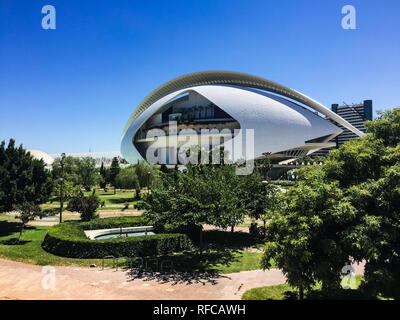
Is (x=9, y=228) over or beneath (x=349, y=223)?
beneath

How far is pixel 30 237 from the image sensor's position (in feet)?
57.7

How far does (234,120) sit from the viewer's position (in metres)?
53.4

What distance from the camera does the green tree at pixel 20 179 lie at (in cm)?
2002

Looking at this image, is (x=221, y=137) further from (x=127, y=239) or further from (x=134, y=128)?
(x=127, y=239)

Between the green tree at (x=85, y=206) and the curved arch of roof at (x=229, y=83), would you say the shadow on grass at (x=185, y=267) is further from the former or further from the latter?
the curved arch of roof at (x=229, y=83)

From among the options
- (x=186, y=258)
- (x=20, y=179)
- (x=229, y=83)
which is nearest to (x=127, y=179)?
(x=20, y=179)

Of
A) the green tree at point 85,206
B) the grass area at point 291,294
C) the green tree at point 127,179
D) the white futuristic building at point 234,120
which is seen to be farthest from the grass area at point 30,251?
the white futuristic building at point 234,120

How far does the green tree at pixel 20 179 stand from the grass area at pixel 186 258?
431 centimetres

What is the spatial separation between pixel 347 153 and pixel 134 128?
5605cm

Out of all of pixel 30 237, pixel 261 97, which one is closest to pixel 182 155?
pixel 261 97

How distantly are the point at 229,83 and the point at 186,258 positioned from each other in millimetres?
56840

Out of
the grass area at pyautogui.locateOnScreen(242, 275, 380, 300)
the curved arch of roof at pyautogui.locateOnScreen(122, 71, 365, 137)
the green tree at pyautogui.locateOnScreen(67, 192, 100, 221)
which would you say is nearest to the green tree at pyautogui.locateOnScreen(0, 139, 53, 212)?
the green tree at pyautogui.locateOnScreen(67, 192, 100, 221)

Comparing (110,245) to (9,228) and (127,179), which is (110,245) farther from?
(127,179)
